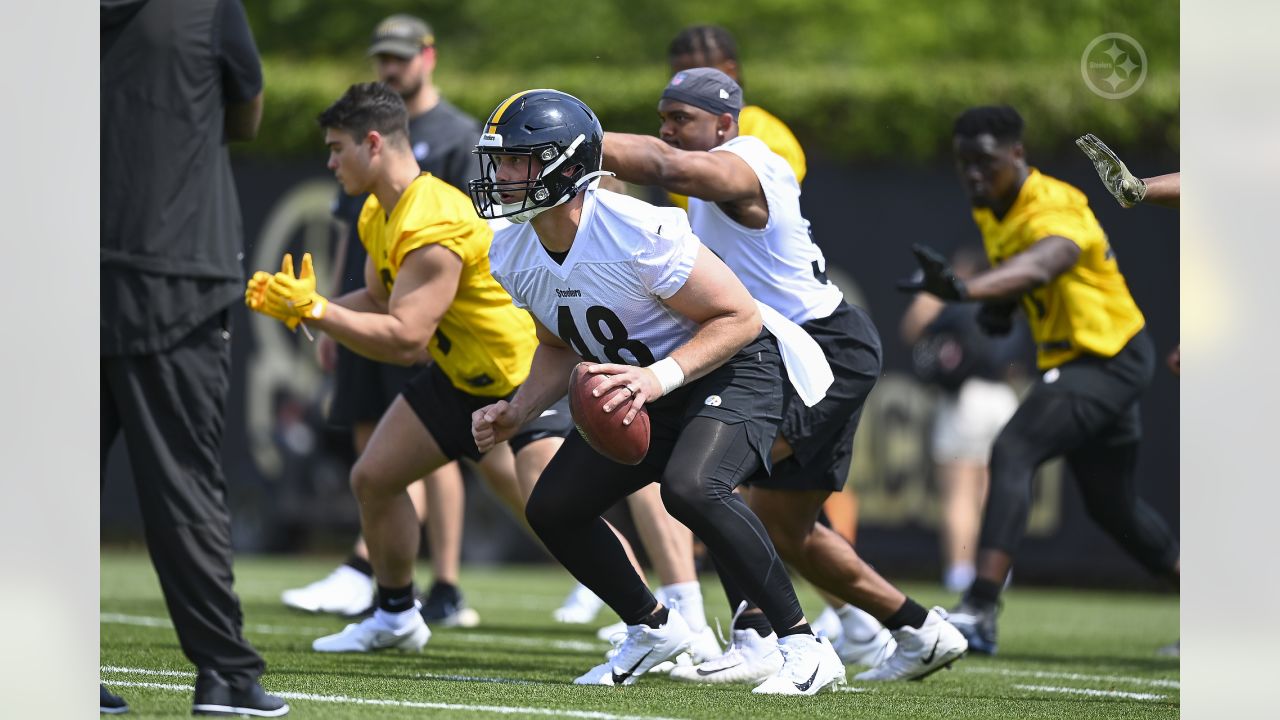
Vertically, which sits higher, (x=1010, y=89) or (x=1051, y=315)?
(x=1010, y=89)

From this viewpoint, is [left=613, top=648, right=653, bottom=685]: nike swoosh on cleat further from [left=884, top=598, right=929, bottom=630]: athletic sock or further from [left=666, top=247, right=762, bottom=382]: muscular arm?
[left=666, top=247, right=762, bottom=382]: muscular arm

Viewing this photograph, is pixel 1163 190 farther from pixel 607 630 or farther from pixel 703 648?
pixel 607 630

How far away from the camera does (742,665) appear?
568cm

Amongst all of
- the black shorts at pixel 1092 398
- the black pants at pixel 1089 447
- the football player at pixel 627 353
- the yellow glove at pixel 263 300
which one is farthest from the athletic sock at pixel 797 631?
the black shorts at pixel 1092 398

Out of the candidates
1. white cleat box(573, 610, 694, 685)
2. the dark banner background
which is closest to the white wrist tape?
white cleat box(573, 610, 694, 685)

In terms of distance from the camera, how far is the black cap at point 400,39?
804 cm

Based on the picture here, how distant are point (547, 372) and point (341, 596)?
2.97m

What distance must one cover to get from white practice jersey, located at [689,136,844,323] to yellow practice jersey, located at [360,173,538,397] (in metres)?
Answer: 0.84

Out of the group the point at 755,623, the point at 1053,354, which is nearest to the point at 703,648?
the point at 755,623

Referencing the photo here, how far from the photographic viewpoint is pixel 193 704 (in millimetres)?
4363
